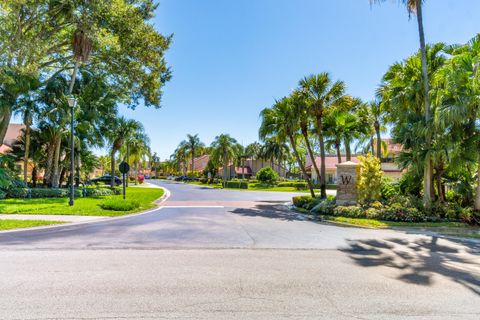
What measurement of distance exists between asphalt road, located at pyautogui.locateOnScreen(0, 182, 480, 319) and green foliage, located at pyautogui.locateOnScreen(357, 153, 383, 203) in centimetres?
553

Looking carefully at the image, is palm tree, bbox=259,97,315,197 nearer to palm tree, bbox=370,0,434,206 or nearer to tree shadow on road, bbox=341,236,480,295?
palm tree, bbox=370,0,434,206

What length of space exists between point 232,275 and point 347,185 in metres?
12.1

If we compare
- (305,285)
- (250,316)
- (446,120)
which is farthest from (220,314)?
(446,120)

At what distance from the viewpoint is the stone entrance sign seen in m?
16.7

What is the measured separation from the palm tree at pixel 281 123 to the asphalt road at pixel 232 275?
1102cm

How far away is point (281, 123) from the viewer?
21938mm

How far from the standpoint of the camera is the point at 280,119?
861 inches

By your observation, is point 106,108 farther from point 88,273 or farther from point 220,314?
point 220,314

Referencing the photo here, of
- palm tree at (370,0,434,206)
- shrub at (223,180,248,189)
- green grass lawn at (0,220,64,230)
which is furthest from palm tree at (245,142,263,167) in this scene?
green grass lawn at (0,220,64,230)

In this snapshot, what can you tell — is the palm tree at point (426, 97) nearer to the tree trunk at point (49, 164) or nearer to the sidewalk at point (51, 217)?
the sidewalk at point (51, 217)

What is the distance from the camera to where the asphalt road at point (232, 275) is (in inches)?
181

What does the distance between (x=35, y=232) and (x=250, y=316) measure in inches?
365

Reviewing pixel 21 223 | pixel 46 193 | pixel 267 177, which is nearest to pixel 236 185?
pixel 267 177

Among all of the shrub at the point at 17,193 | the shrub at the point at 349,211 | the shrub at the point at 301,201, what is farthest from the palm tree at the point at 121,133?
the shrub at the point at 349,211
